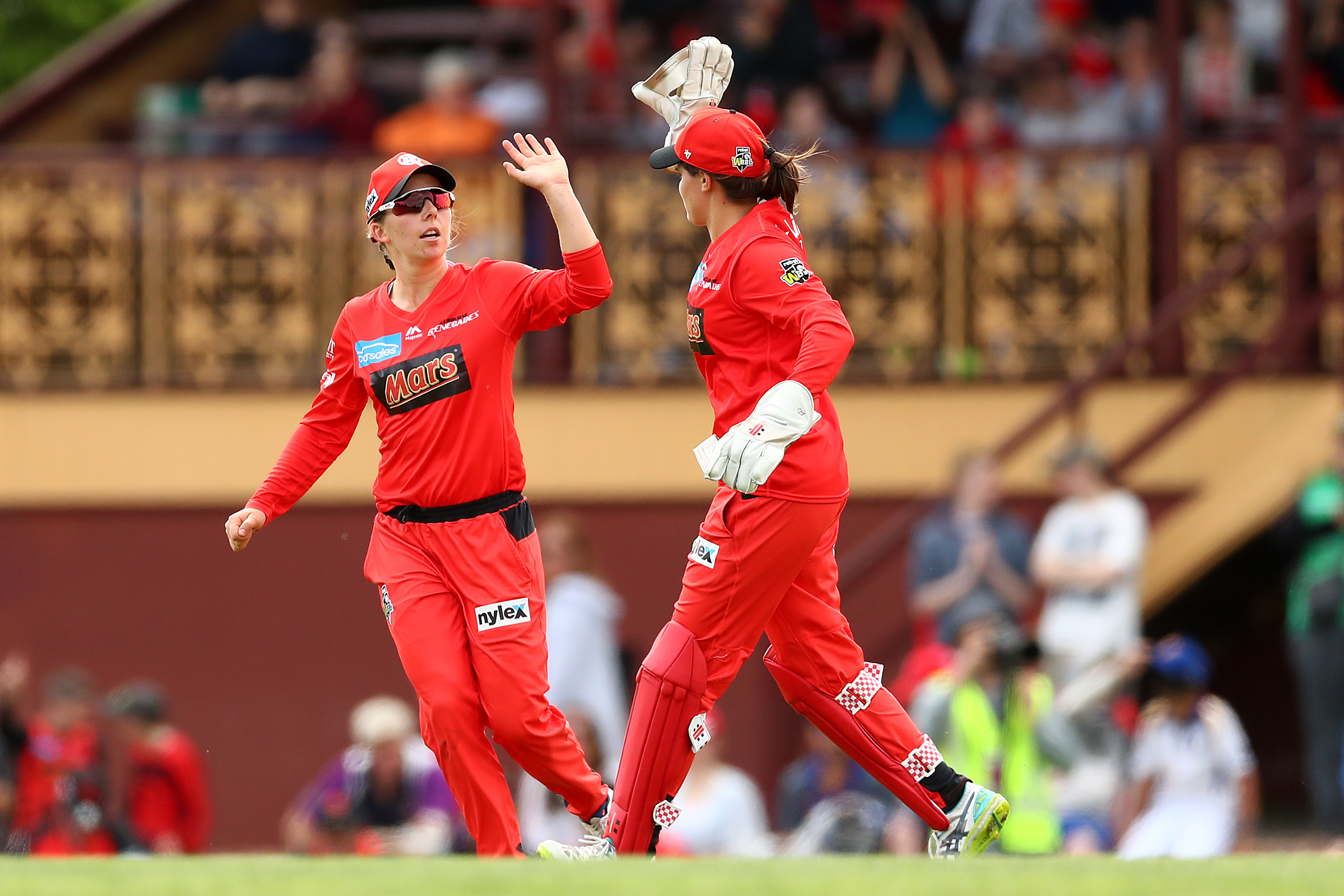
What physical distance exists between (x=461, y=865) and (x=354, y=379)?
182 centimetres

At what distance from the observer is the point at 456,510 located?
6668 mm

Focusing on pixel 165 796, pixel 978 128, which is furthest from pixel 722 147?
pixel 978 128

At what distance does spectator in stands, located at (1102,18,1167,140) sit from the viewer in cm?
1308

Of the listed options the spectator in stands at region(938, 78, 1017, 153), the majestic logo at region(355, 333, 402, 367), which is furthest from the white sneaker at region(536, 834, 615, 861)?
the spectator in stands at region(938, 78, 1017, 153)

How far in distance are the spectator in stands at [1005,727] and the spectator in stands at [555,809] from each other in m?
1.44

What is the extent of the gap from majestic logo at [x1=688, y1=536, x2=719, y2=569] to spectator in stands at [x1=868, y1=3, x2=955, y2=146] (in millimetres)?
7346

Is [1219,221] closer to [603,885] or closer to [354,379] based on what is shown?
[354,379]

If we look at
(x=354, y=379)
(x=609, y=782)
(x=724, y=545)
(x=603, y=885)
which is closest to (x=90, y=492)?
(x=609, y=782)

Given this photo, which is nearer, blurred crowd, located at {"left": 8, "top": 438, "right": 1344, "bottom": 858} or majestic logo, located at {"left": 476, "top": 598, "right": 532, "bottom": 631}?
majestic logo, located at {"left": 476, "top": 598, "right": 532, "bottom": 631}

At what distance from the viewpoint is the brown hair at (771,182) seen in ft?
21.7

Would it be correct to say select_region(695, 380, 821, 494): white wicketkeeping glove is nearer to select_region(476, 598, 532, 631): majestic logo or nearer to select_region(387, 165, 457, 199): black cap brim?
select_region(476, 598, 532, 631): majestic logo

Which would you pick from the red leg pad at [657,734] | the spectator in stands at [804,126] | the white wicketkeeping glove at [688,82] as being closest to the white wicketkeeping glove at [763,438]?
the red leg pad at [657,734]

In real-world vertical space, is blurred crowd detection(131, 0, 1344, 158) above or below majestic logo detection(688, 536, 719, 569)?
above

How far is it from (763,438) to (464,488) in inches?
43.2
